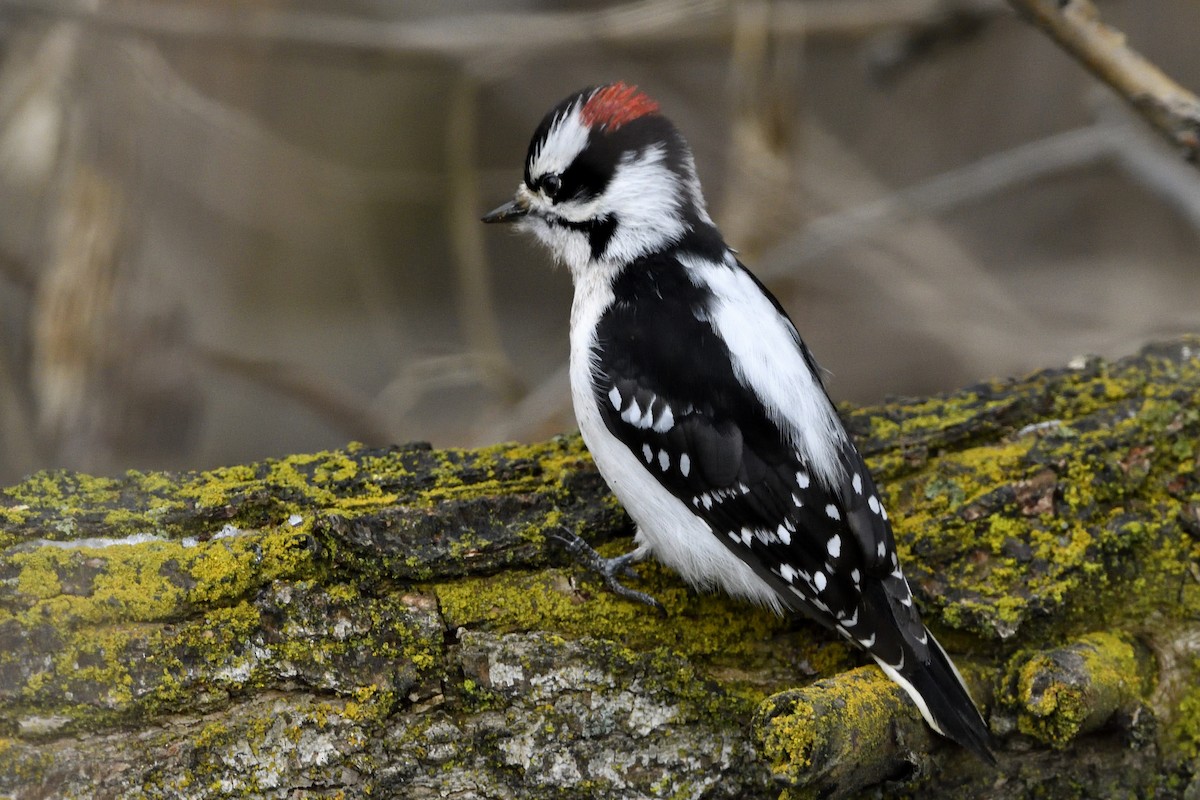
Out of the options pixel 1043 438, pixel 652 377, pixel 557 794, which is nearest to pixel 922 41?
pixel 1043 438

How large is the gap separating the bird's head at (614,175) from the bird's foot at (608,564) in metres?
0.94

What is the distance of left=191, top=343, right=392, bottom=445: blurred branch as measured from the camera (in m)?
5.43

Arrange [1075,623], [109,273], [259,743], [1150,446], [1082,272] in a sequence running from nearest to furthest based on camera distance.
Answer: [259,743]
[1075,623]
[1150,446]
[109,273]
[1082,272]

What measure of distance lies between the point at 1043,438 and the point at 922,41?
3.37 meters

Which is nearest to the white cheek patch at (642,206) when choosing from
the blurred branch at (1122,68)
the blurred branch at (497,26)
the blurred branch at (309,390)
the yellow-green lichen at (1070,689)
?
the blurred branch at (1122,68)

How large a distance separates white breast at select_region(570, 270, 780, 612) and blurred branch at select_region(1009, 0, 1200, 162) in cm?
196

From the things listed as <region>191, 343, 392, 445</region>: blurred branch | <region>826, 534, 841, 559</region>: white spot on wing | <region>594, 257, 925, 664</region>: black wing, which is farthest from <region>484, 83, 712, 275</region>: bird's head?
<region>191, 343, 392, 445</region>: blurred branch

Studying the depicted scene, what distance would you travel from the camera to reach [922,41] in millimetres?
5879

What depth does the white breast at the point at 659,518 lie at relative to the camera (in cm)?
288

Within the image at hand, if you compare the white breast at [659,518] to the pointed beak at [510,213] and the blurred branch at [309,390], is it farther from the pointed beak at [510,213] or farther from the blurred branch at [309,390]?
the blurred branch at [309,390]

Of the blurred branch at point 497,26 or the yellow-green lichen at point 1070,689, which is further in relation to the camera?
the blurred branch at point 497,26

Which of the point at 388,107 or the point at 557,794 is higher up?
the point at 388,107

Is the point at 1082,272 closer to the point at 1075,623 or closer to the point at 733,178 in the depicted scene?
the point at 733,178

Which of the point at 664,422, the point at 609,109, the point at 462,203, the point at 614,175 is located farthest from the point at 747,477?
the point at 462,203
